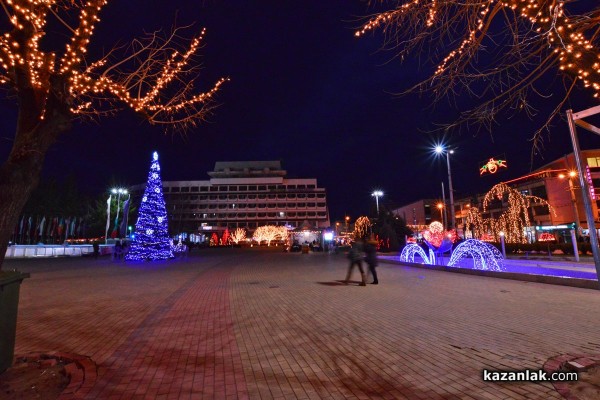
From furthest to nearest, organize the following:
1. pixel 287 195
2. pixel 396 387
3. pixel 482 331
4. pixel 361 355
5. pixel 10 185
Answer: pixel 287 195 → pixel 482 331 → pixel 361 355 → pixel 10 185 → pixel 396 387

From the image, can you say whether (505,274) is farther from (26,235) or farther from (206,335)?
(26,235)

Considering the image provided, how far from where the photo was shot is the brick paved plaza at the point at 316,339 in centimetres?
377

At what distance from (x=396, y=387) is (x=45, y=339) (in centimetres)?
582

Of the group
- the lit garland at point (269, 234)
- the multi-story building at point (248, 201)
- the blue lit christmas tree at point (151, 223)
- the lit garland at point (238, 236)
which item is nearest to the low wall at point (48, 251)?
the blue lit christmas tree at point (151, 223)

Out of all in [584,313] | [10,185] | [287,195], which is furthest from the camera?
[287,195]

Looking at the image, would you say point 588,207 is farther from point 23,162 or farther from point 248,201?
point 248,201

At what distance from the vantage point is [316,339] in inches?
217

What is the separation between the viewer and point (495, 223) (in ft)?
88.5

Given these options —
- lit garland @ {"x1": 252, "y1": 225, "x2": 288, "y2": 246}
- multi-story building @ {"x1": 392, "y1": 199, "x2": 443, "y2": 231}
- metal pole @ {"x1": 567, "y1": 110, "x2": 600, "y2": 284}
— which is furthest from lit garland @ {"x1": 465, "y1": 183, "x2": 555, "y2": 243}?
multi-story building @ {"x1": 392, "y1": 199, "x2": 443, "y2": 231}

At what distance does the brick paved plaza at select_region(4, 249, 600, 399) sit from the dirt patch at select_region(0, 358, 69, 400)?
1.14ft

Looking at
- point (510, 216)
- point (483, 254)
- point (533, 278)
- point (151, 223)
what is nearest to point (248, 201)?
point (151, 223)

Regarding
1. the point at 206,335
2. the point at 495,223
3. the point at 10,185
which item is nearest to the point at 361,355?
the point at 206,335

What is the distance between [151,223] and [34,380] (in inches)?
947

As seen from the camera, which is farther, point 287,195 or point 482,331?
point 287,195
